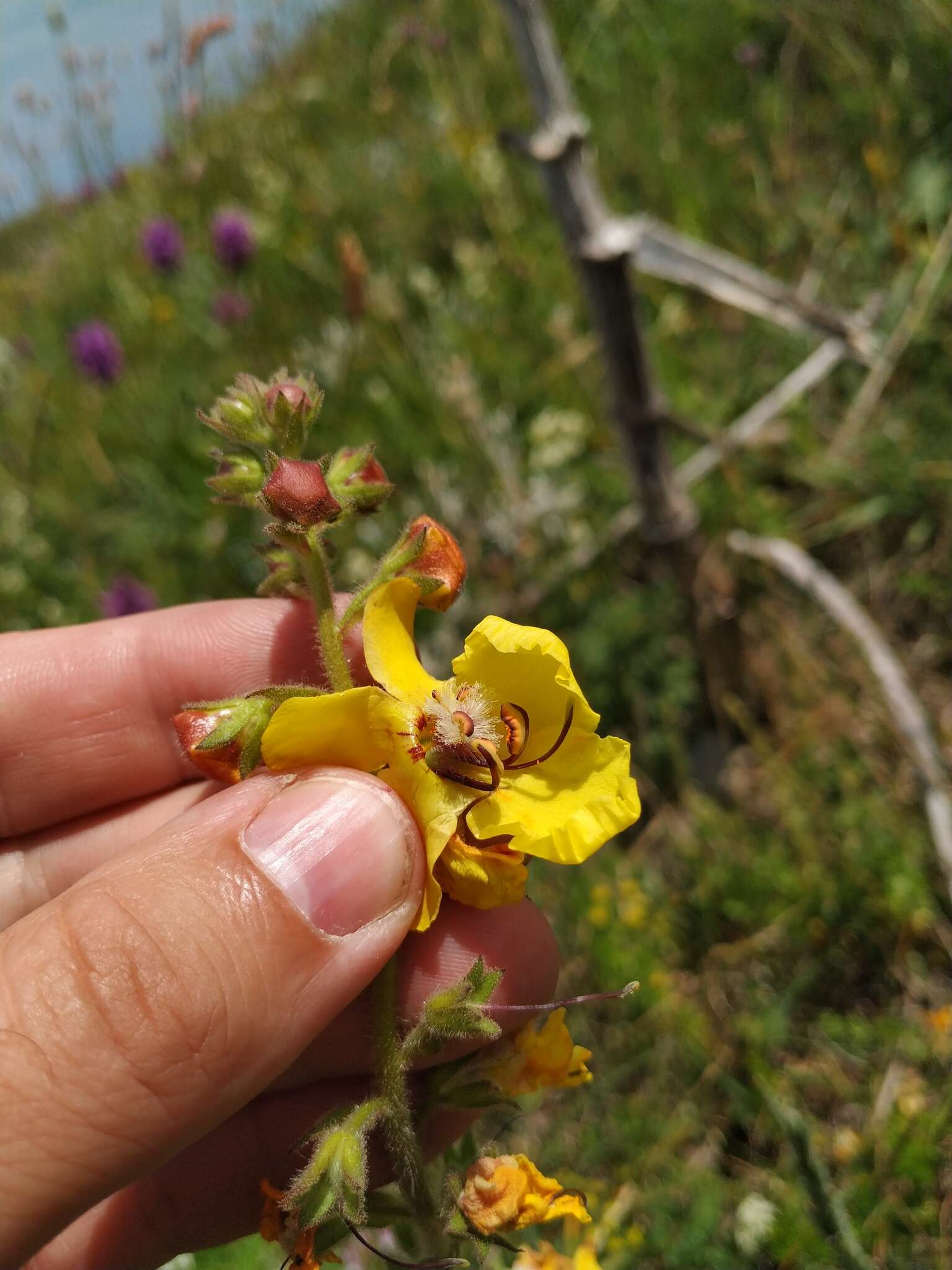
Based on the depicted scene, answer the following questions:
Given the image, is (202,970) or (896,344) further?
(896,344)

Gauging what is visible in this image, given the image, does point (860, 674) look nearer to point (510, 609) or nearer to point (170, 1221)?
point (510, 609)

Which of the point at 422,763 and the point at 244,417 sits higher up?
the point at 244,417

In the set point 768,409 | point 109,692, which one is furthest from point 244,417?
point 768,409

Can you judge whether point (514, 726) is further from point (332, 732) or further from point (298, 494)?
point (298, 494)

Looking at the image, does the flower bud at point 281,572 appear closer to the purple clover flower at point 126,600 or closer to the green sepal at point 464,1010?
the green sepal at point 464,1010

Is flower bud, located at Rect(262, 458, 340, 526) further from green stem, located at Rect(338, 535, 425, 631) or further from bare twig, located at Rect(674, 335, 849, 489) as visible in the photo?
bare twig, located at Rect(674, 335, 849, 489)

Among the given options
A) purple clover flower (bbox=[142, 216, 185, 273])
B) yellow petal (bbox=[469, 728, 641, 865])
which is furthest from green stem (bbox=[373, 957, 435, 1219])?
purple clover flower (bbox=[142, 216, 185, 273])
